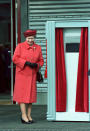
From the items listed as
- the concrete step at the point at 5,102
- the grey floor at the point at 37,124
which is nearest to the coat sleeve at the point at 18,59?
the grey floor at the point at 37,124

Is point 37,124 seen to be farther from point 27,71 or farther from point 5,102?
point 5,102

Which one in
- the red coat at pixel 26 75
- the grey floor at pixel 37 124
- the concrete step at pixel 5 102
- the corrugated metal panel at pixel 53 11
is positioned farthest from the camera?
the concrete step at pixel 5 102

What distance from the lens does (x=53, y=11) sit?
12.2m

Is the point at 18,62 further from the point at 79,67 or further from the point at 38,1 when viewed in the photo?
the point at 38,1

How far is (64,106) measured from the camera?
359 inches

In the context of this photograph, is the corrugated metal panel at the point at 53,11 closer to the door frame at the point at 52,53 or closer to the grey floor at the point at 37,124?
the grey floor at the point at 37,124

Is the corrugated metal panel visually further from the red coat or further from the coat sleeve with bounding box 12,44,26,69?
the coat sleeve with bounding box 12,44,26,69

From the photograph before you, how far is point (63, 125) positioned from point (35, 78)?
3.43 feet

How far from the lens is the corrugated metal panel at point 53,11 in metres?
12.2

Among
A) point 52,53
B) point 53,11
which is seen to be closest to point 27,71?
point 52,53

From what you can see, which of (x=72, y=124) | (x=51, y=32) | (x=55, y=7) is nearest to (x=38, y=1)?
(x=55, y=7)

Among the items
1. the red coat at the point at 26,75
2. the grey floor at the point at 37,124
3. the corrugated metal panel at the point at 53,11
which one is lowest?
the grey floor at the point at 37,124

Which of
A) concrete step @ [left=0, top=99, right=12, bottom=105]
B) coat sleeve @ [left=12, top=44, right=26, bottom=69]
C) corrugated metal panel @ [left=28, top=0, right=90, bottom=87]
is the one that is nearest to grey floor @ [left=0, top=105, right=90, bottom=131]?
coat sleeve @ [left=12, top=44, right=26, bottom=69]

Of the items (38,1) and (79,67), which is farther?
(38,1)
